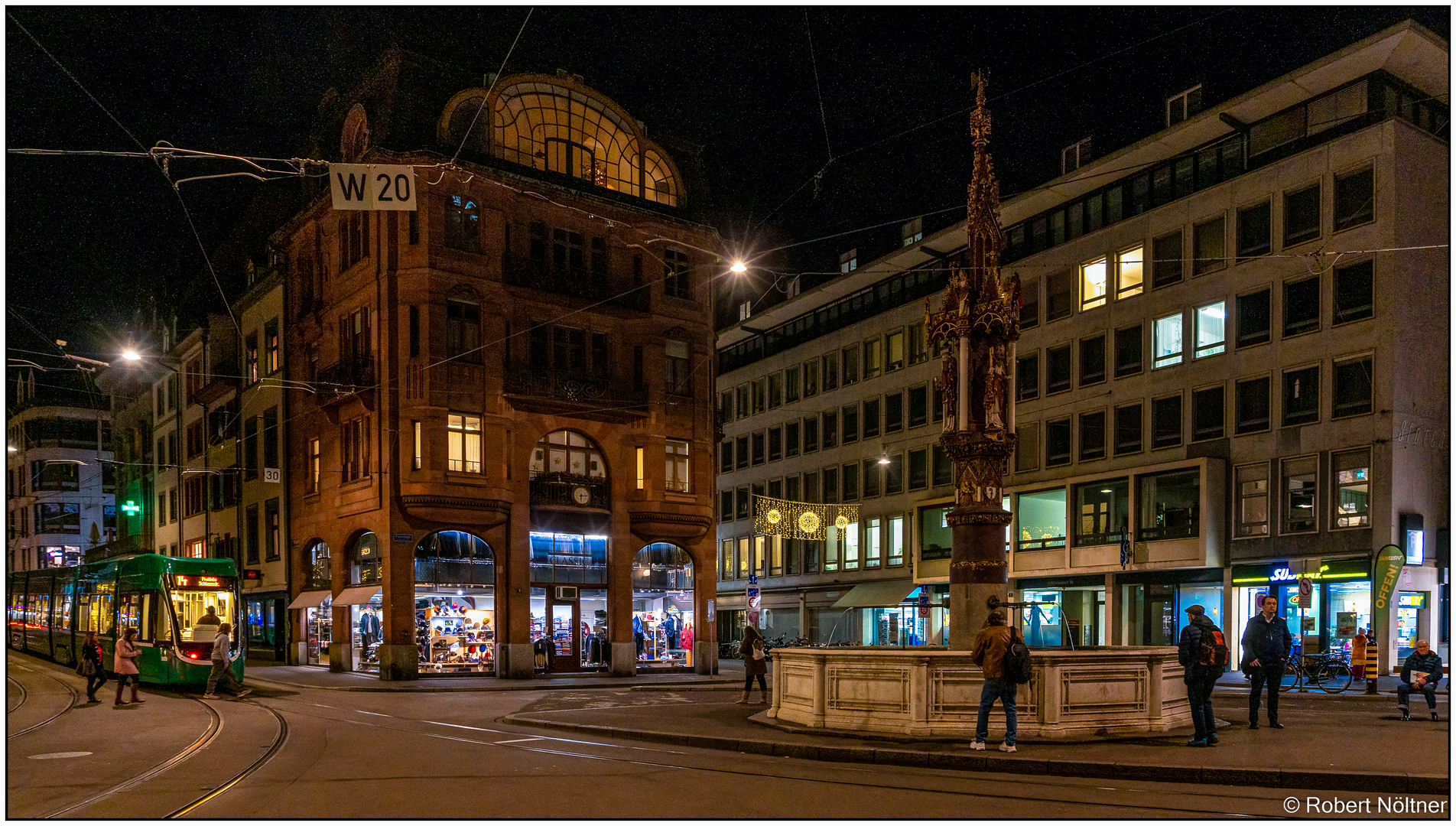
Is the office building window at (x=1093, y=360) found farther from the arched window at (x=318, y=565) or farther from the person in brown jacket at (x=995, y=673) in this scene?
the person in brown jacket at (x=995, y=673)

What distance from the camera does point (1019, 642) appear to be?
43.2 ft

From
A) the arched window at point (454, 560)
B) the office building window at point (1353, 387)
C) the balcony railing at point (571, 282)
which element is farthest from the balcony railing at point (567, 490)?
the office building window at point (1353, 387)

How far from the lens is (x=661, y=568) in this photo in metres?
38.6

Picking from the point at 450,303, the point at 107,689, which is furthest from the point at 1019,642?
the point at 450,303

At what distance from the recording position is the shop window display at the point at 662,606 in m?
38.3

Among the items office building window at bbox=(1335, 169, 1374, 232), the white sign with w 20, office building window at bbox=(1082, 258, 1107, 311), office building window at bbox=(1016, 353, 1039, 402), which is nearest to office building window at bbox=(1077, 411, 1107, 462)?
office building window at bbox=(1016, 353, 1039, 402)

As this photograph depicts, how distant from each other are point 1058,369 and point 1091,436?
3.06 meters

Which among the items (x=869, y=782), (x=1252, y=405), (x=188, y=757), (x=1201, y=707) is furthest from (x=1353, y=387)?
(x=188, y=757)

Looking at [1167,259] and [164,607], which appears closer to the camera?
[164,607]

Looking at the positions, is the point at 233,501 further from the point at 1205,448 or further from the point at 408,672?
the point at 1205,448

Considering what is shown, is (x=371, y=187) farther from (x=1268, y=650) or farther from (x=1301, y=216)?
(x=1301, y=216)

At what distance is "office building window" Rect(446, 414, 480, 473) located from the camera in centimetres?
3409

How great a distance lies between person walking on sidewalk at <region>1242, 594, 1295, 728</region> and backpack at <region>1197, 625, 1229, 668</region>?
1.71 m

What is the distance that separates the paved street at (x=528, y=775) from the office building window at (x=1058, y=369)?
A: 24937 mm
